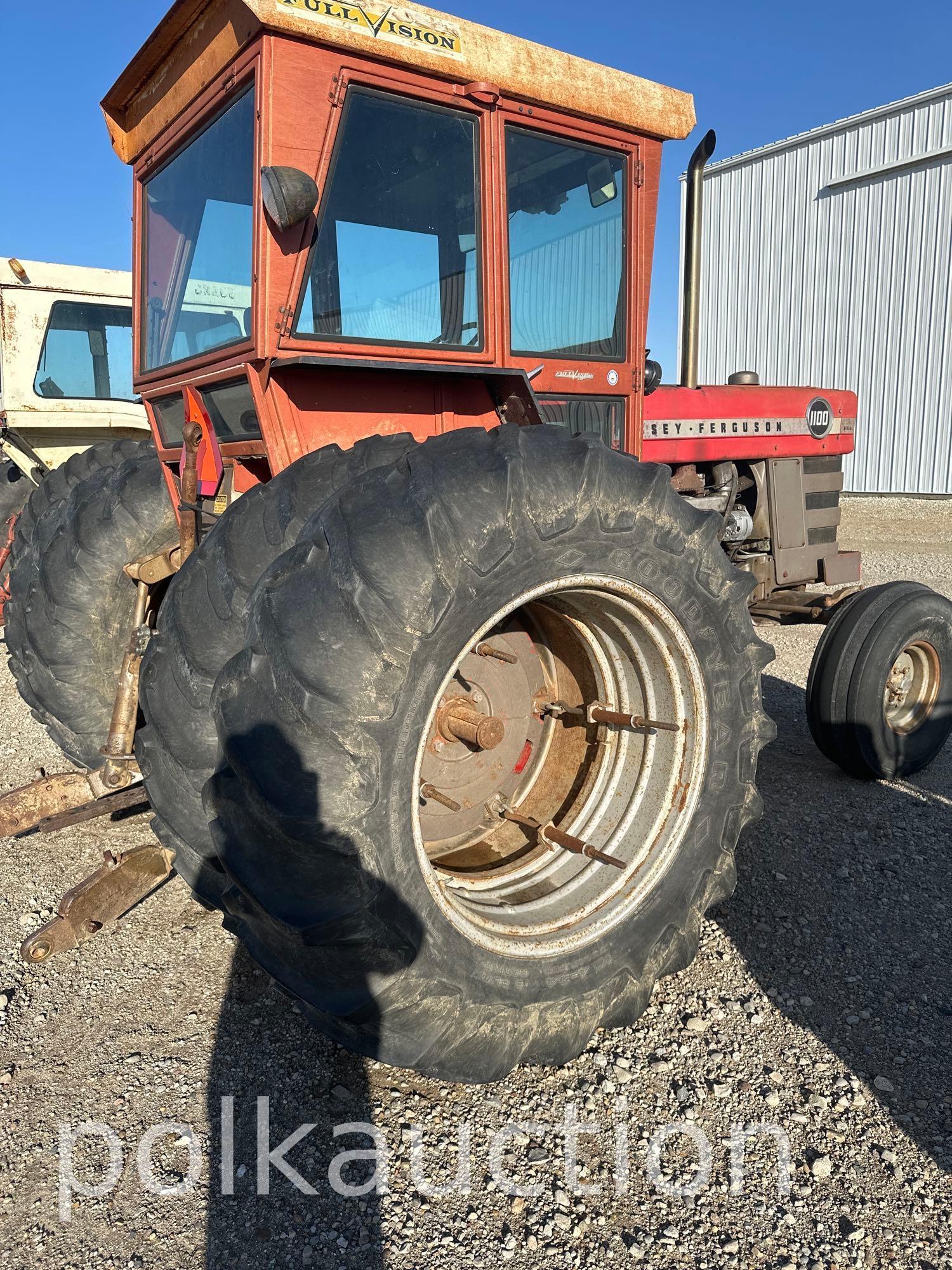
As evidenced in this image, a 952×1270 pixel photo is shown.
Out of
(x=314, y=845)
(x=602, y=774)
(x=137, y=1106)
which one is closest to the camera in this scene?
(x=314, y=845)

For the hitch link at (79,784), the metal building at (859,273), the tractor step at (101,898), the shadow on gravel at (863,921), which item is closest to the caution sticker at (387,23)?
the hitch link at (79,784)

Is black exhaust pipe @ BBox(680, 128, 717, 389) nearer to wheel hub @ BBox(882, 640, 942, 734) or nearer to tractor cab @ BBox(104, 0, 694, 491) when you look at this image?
tractor cab @ BBox(104, 0, 694, 491)

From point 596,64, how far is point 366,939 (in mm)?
2525

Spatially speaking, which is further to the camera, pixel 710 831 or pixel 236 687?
pixel 710 831

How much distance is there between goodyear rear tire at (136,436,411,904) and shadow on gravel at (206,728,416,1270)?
1.25 feet

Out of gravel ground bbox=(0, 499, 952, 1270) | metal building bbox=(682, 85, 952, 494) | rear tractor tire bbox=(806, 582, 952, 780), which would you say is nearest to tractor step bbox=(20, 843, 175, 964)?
gravel ground bbox=(0, 499, 952, 1270)

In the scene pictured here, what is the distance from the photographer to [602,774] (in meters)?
2.39

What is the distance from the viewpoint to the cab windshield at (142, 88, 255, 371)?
2.36 metres

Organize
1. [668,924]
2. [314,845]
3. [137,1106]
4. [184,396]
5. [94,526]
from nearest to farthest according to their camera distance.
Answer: [314,845] → [137,1106] → [668,924] → [184,396] → [94,526]

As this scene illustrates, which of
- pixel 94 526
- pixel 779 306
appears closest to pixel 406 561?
pixel 94 526

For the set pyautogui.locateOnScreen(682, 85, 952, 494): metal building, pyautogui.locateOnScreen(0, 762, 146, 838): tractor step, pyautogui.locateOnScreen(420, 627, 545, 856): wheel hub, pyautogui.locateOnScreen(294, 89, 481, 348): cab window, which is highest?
pyautogui.locateOnScreen(682, 85, 952, 494): metal building

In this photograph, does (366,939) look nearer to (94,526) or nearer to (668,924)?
(668,924)

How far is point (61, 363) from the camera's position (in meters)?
6.88

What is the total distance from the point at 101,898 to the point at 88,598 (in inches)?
39.0
